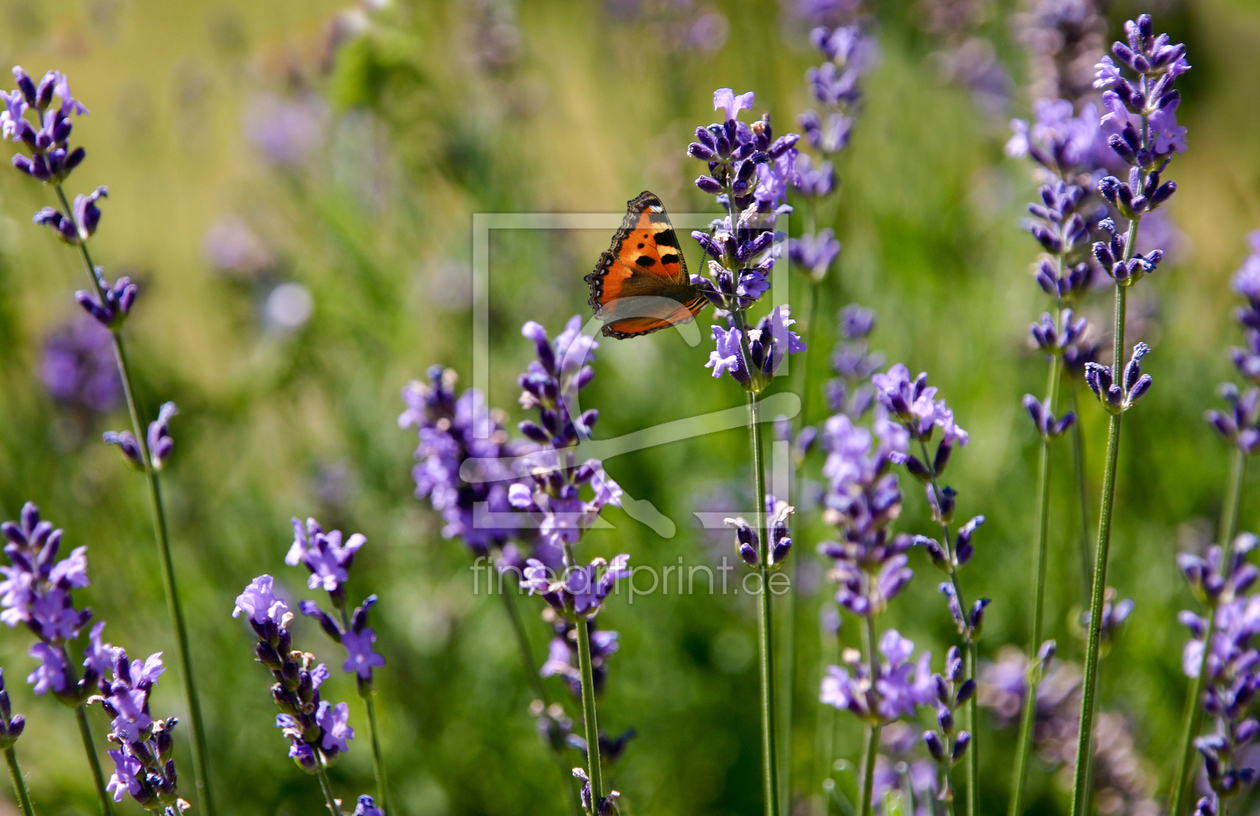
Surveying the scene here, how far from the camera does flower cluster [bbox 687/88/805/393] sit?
50.8 inches

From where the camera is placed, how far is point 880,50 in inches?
178

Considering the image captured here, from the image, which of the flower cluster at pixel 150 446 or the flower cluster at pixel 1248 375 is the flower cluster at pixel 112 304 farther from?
the flower cluster at pixel 1248 375

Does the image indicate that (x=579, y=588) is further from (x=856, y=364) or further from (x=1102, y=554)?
(x=856, y=364)

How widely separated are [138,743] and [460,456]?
0.71 metres

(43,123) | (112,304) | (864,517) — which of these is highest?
(43,123)

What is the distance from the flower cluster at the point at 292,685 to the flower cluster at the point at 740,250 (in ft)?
2.28

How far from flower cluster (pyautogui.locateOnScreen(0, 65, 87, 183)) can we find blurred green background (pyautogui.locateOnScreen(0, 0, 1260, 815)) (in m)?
1.57

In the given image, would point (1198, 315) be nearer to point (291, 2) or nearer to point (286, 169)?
point (286, 169)

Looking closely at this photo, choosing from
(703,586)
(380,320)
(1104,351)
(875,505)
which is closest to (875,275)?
(1104,351)

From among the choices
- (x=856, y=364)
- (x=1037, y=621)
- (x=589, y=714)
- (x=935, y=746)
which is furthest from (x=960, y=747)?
(x=856, y=364)

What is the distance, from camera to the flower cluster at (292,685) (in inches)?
51.2

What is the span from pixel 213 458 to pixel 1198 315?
13.6 ft

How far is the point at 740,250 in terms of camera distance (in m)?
1.30

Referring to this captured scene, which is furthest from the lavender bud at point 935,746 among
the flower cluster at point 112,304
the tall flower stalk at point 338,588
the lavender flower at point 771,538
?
the flower cluster at point 112,304
